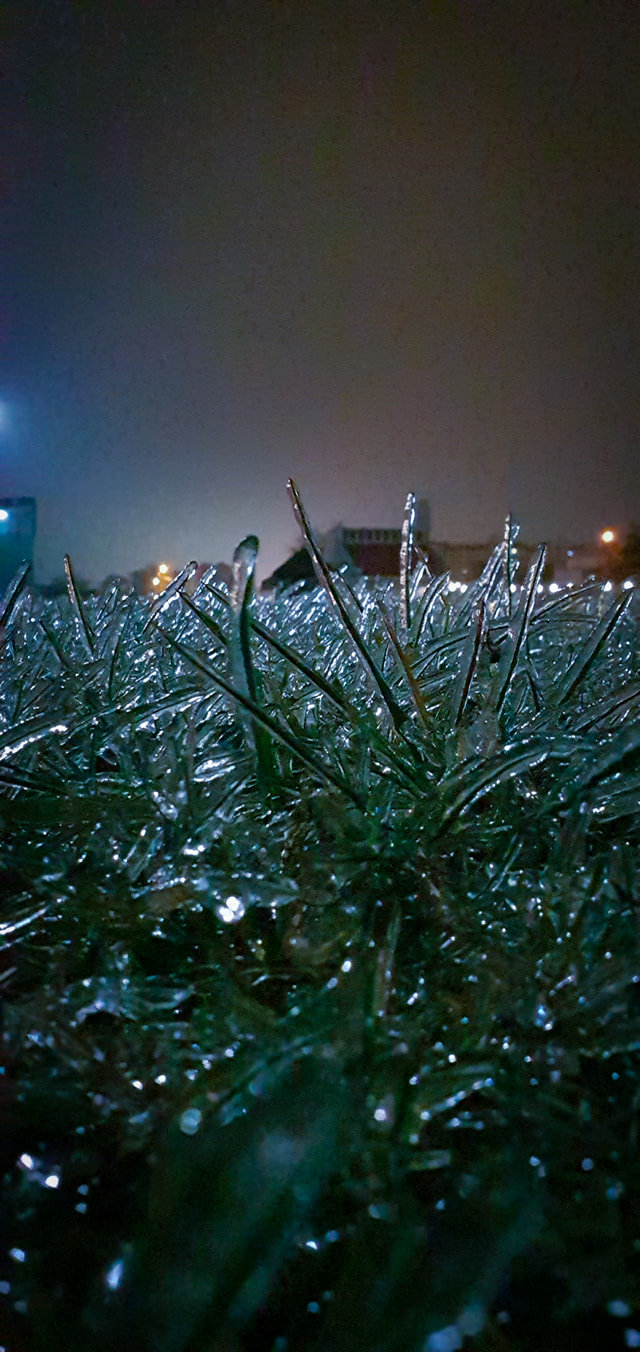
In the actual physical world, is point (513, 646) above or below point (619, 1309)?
above

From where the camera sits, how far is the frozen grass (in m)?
0.20

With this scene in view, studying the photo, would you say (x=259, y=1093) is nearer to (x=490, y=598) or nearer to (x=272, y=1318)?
(x=272, y=1318)

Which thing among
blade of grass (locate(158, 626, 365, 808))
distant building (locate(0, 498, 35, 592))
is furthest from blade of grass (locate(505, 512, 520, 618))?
distant building (locate(0, 498, 35, 592))

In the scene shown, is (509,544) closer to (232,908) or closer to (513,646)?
(513,646)

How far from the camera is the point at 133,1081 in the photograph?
0.80 ft

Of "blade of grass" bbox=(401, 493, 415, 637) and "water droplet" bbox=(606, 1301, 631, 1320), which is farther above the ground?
"blade of grass" bbox=(401, 493, 415, 637)

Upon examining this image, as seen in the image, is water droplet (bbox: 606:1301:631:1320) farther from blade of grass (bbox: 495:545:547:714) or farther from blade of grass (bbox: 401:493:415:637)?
blade of grass (bbox: 401:493:415:637)

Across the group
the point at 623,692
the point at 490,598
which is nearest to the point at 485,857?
the point at 623,692

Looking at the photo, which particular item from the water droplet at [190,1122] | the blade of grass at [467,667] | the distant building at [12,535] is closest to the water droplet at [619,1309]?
the water droplet at [190,1122]

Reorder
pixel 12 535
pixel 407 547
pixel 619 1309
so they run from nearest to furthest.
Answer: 1. pixel 619 1309
2. pixel 407 547
3. pixel 12 535

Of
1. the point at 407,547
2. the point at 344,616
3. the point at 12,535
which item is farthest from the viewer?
the point at 12,535

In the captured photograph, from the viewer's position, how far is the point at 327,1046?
23 centimetres

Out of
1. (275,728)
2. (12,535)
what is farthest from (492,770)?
(12,535)

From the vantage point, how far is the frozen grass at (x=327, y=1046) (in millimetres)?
204
